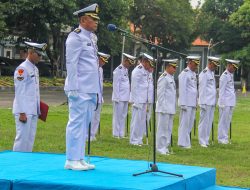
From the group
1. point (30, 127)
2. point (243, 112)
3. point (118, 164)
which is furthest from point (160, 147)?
point (243, 112)

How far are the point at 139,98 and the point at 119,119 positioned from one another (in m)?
1.30

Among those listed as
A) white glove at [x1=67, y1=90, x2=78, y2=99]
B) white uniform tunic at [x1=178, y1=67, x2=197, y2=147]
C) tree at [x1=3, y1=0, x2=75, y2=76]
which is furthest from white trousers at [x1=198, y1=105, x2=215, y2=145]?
tree at [x1=3, y1=0, x2=75, y2=76]

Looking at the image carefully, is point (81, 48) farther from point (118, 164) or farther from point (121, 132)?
point (121, 132)

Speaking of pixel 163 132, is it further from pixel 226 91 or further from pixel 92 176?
pixel 92 176

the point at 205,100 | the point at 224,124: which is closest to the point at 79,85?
the point at 205,100

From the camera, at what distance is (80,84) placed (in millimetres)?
6484

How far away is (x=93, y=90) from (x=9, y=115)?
10.9 meters

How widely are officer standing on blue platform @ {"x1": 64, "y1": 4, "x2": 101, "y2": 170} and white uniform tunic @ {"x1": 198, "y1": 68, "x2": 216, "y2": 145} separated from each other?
624 cm

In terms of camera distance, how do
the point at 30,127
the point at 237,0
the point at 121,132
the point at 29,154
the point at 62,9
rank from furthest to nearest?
1. the point at 237,0
2. the point at 62,9
3. the point at 121,132
4. the point at 30,127
5. the point at 29,154

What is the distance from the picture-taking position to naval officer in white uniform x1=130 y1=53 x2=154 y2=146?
484 inches

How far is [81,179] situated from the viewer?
5855mm

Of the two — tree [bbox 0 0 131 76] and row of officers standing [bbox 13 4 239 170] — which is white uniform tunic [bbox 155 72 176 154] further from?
tree [bbox 0 0 131 76]

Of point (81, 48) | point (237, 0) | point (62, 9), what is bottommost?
point (81, 48)

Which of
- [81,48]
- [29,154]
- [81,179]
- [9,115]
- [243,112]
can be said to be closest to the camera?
[81,179]
